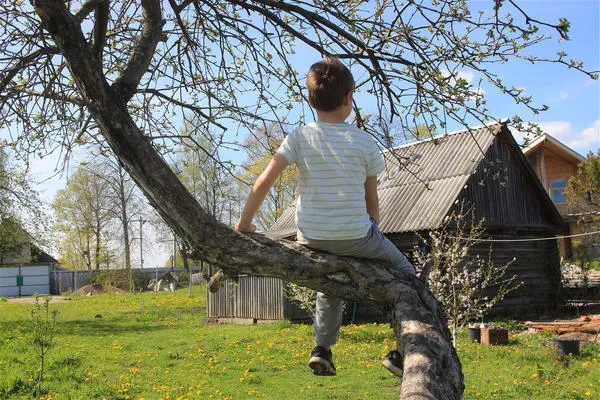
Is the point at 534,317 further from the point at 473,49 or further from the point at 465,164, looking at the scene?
the point at 473,49

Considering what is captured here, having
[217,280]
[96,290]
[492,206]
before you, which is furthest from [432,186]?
[96,290]

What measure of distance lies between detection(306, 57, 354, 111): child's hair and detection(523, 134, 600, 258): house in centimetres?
2724

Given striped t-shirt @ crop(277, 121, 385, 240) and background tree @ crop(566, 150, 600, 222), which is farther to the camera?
background tree @ crop(566, 150, 600, 222)

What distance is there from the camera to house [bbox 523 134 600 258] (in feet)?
94.8

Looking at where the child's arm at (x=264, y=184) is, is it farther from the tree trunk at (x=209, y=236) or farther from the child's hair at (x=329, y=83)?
the child's hair at (x=329, y=83)

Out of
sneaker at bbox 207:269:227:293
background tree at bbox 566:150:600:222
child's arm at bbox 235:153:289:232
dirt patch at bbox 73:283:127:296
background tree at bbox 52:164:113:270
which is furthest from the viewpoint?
background tree at bbox 52:164:113:270

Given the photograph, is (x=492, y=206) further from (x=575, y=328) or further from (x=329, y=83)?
(x=329, y=83)

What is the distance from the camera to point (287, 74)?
230 inches

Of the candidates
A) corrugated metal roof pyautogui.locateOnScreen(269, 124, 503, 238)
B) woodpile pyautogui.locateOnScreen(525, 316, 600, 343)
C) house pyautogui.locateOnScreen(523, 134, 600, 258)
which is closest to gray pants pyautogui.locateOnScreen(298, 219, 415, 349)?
woodpile pyautogui.locateOnScreen(525, 316, 600, 343)

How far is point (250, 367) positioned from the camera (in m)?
9.83

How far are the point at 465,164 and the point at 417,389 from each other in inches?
584

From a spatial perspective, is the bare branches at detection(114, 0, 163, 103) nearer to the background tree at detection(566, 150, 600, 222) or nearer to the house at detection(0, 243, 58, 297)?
the background tree at detection(566, 150, 600, 222)

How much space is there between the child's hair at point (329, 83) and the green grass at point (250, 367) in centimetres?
547

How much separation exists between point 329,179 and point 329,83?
50cm
